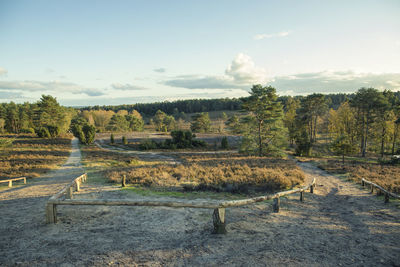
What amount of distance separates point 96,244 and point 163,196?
5.08m

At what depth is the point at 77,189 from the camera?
11.6m

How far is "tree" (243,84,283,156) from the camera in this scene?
102ft

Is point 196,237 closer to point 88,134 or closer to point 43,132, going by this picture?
point 88,134

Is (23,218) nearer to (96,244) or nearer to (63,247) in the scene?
(63,247)

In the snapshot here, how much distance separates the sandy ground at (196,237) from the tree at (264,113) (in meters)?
22.1

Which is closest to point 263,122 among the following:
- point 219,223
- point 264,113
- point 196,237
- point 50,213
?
point 264,113

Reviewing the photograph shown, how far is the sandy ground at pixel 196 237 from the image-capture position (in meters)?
4.88

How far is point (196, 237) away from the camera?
19.7 ft

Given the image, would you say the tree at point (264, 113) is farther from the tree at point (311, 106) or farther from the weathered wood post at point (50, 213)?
the weathered wood post at point (50, 213)

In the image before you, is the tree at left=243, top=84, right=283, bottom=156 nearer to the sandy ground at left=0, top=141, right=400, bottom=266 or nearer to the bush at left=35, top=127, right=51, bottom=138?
the sandy ground at left=0, top=141, right=400, bottom=266

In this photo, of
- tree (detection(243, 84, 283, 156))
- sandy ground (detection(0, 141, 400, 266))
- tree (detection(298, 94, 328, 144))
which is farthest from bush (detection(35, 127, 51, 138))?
tree (detection(298, 94, 328, 144))

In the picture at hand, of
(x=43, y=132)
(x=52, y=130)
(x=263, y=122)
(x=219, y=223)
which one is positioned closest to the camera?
(x=219, y=223)

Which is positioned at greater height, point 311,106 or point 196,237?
point 311,106

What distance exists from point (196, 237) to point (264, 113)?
27.6 meters
